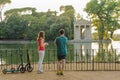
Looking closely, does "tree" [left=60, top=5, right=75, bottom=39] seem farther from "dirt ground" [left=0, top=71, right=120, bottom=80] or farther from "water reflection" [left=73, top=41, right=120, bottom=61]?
"dirt ground" [left=0, top=71, right=120, bottom=80]

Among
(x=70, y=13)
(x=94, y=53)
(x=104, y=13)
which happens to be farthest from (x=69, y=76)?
(x=70, y=13)

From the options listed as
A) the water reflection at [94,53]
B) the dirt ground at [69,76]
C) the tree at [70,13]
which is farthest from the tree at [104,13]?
the dirt ground at [69,76]

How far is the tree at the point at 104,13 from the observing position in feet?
242

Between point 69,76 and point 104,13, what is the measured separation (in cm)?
6508

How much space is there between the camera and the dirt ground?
35.1ft

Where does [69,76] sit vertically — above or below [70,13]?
below

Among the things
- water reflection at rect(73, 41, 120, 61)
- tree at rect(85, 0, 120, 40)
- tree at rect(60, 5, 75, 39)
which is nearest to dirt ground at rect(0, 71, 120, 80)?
water reflection at rect(73, 41, 120, 61)

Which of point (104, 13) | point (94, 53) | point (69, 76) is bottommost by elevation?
point (69, 76)

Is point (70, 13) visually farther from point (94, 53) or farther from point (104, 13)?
point (94, 53)

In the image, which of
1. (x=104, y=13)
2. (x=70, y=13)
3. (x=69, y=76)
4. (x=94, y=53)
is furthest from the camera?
(x=70, y=13)

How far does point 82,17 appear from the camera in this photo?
79.8 meters

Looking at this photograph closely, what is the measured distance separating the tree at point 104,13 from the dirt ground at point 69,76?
62.0 m

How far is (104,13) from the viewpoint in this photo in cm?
7481

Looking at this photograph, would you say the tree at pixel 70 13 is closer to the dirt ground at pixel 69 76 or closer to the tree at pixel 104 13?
the tree at pixel 104 13
